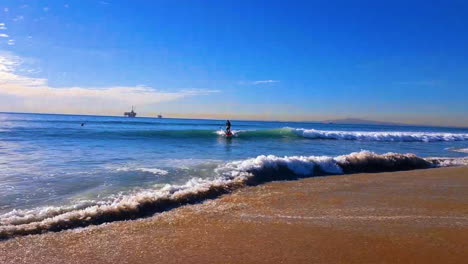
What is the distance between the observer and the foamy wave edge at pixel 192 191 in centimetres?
520

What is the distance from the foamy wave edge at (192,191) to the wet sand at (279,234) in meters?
0.33

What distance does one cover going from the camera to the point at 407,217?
19.4 ft

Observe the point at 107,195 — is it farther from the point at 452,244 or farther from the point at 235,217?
the point at 452,244

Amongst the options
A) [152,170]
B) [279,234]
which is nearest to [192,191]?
[279,234]

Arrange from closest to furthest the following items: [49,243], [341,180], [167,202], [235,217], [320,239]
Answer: [49,243] < [320,239] < [235,217] < [167,202] < [341,180]

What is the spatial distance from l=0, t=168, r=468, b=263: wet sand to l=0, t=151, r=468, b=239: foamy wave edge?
1.07ft

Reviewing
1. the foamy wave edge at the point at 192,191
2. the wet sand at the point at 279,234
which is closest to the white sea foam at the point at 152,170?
the foamy wave edge at the point at 192,191

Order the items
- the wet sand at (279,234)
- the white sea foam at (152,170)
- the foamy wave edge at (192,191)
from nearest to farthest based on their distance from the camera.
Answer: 1. the wet sand at (279,234)
2. the foamy wave edge at (192,191)
3. the white sea foam at (152,170)

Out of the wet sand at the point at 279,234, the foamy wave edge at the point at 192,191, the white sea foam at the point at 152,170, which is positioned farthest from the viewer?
the white sea foam at the point at 152,170

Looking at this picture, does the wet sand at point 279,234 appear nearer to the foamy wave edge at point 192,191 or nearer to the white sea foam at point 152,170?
the foamy wave edge at point 192,191

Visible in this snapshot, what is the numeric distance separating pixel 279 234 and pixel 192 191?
291cm

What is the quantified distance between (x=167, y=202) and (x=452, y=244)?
472cm

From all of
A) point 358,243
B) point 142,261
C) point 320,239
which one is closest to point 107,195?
point 142,261

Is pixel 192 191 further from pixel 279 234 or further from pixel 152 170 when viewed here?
pixel 152 170
